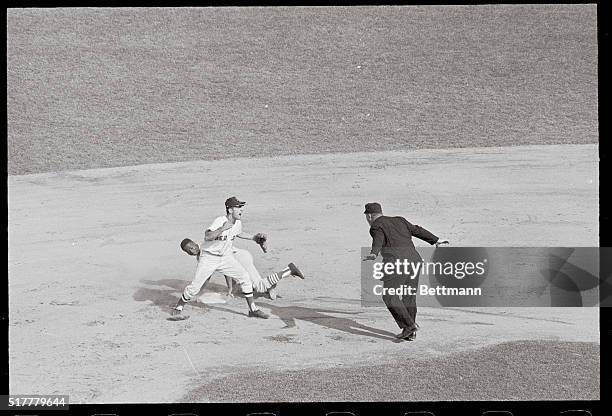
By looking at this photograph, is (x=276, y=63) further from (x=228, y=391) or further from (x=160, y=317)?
(x=228, y=391)

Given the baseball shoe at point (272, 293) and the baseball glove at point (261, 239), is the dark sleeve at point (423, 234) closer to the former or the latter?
the baseball glove at point (261, 239)

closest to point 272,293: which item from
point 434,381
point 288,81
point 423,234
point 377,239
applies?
point 377,239

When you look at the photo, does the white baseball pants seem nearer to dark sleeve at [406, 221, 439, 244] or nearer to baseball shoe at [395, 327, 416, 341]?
baseball shoe at [395, 327, 416, 341]

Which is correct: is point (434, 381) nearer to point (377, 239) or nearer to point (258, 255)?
point (377, 239)

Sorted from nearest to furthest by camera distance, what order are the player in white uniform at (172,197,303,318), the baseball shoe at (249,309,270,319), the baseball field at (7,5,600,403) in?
the baseball field at (7,5,600,403)
the player in white uniform at (172,197,303,318)
the baseball shoe at (249,309,270,319)
